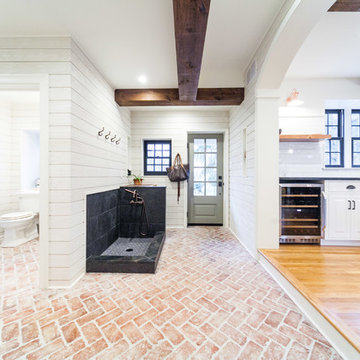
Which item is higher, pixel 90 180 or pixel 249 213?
pixel 90 180

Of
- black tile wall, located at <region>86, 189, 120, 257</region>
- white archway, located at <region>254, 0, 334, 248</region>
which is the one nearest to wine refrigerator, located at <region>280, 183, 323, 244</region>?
white archway, located at <region>254, 0, 334, 248</region>

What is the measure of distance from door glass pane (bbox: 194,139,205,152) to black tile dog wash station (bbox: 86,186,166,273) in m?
1.54

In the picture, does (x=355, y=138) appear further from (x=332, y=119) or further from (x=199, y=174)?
(x=199, y=174)

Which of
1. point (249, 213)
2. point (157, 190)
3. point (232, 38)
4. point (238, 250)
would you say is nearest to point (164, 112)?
point (157, 190)

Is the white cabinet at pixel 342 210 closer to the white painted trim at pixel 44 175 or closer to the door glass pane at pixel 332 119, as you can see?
the door glass pane at pixel 332 119

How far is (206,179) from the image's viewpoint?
431cm

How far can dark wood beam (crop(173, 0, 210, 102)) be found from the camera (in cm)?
133

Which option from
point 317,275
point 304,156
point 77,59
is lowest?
point 317,275

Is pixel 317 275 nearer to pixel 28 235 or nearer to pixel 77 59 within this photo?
pixel 77 59

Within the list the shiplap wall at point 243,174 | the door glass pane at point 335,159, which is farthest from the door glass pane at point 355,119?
the shiplap wall at point 243,174

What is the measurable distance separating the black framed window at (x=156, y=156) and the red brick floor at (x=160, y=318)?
241 centimetres

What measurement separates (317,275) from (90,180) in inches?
111

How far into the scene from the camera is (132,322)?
142 cm

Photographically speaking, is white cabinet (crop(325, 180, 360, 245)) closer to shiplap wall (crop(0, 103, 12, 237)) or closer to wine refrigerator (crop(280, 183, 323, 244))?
wine refrigerator (crop(280, 183, 323, 244))
